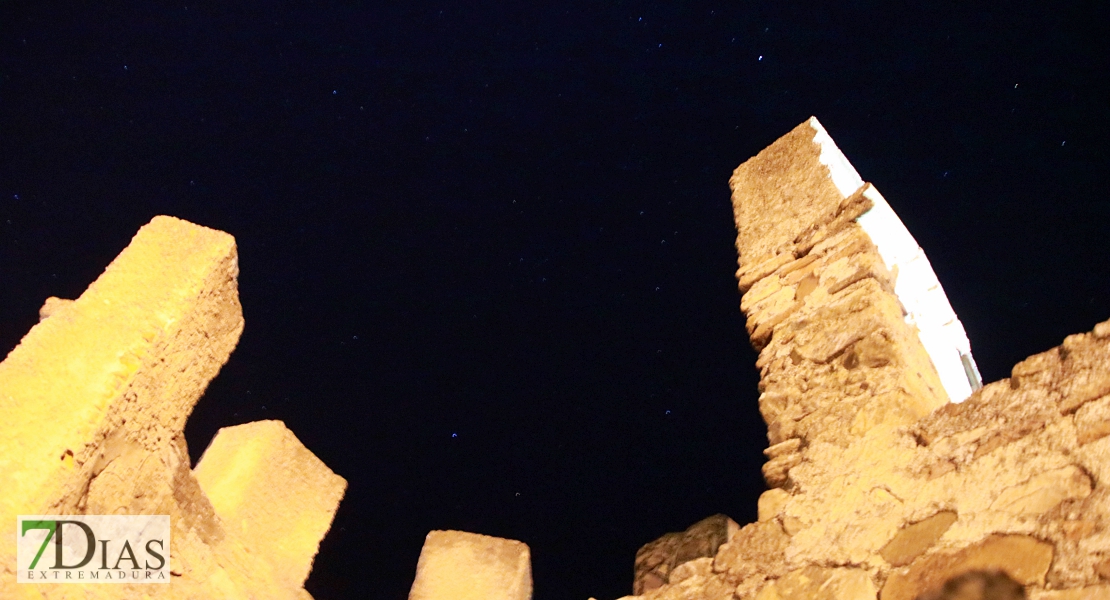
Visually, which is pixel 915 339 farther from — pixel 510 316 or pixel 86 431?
pixel 510 316

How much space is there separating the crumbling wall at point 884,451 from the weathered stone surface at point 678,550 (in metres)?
0.59

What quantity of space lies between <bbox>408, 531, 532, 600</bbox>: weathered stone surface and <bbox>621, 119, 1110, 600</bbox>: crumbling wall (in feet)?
3.83

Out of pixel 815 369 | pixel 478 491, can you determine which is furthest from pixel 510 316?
pixel 815 369

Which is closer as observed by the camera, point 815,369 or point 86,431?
point 86,431

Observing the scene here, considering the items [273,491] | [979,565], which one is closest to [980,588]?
[979,565]

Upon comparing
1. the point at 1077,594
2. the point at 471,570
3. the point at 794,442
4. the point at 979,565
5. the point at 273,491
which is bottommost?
the point at 1077,594

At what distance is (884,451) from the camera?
239 centimetres

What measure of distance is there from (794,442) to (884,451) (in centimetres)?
36

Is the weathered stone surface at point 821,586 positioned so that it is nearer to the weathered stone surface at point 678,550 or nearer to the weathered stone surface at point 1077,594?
the weathered stone surface at point 1077,594

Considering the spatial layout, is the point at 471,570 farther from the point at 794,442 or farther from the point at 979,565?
the point at 979,565

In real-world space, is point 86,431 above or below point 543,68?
below

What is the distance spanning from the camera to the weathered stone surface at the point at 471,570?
3.60 m

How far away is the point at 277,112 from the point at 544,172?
11.6 feet

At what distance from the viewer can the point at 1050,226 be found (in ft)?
22.9
